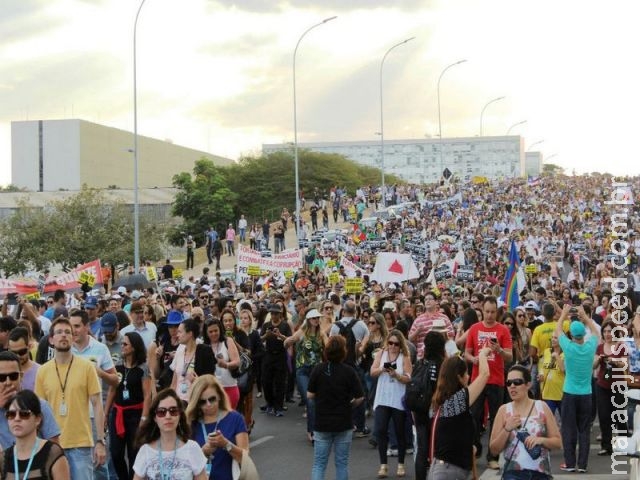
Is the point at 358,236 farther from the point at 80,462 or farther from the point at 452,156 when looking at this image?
the point at 452,156

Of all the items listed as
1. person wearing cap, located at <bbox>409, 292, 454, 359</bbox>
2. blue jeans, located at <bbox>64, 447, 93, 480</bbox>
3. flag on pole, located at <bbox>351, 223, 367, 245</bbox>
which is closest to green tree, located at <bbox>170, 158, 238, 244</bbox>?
flag on pole, located at <bbox>351, 223, 367, 245</bbox>

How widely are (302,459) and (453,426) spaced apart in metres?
4.72

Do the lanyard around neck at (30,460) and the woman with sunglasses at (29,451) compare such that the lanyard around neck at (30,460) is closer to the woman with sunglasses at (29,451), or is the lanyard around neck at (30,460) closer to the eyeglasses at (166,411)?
the woman with sunglasses at (29,451)

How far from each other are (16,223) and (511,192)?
28.4m

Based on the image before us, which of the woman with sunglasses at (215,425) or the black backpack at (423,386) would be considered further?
the black backpack at (423,386)

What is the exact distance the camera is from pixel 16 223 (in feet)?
176

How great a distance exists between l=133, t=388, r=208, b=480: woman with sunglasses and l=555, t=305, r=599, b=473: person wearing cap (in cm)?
583

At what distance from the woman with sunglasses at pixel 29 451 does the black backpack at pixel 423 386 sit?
4.33 m

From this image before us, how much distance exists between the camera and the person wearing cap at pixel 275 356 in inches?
619

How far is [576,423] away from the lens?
36.9 ft

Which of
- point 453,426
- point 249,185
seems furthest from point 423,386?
point 249,185

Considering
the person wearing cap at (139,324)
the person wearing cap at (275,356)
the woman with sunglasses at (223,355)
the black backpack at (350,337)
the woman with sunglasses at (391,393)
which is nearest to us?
the woman with sunglasses at (223,355)

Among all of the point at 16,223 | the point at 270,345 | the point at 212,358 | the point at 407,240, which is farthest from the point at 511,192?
the point at 212,358

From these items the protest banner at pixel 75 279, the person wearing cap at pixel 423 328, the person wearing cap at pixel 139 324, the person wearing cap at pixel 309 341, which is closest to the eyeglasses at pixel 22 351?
the person wearing cap at pixel 139 324
